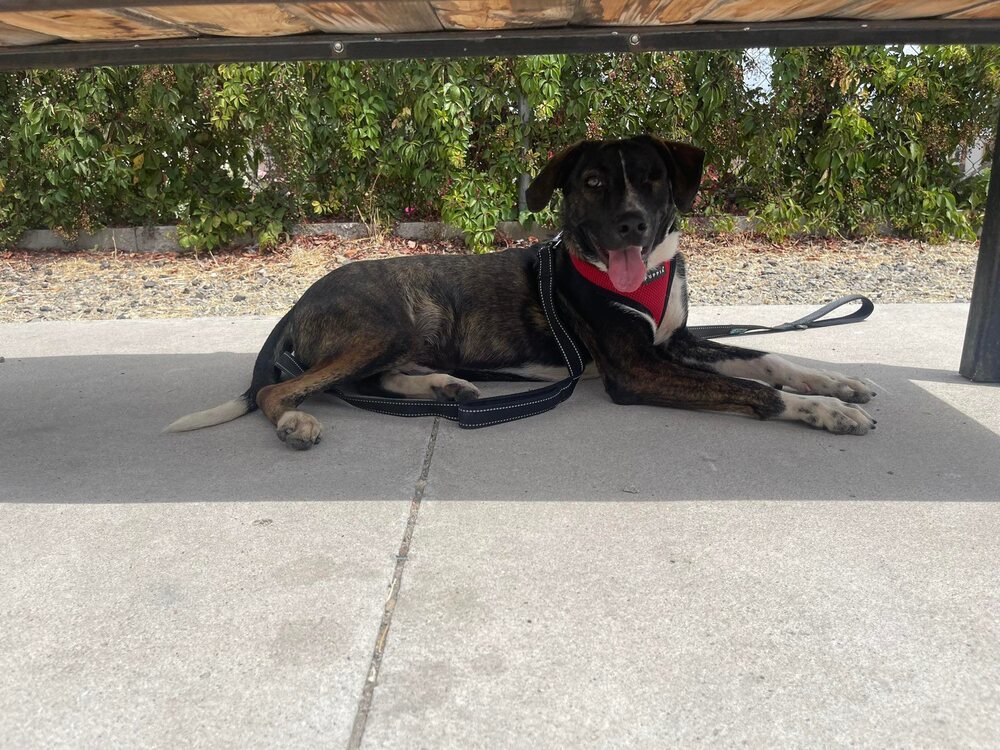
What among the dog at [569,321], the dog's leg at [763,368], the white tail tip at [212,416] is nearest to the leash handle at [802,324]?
the dog's leg at [763,368]

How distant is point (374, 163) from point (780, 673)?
623cm

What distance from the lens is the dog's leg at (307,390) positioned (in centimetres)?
290

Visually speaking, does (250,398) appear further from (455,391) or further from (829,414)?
(829,414)

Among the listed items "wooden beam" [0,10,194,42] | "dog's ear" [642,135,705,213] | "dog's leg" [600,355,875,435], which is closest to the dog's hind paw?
"dog's leg" [600,355,875,435]

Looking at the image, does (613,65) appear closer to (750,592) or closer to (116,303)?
(116,303)

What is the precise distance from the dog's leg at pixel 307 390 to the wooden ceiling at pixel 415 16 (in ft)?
4.25

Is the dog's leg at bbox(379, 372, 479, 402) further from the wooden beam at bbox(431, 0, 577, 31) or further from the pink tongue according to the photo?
the wooden beam at bbox(431, 0, 577, 31)

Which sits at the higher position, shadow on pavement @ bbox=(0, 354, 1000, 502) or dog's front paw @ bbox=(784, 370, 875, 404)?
dog's front paw @ bbox=(784, 370, 875, 404)

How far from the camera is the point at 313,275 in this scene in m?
6.43

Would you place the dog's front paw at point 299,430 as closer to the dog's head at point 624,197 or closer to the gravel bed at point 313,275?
the dog's head at point 624,197

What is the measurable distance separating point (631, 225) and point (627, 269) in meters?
0.22

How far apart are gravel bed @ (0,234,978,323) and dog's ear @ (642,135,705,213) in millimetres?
2019

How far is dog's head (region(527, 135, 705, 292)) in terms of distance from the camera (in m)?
3.35

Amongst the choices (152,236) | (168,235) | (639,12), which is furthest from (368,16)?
(152,236)
